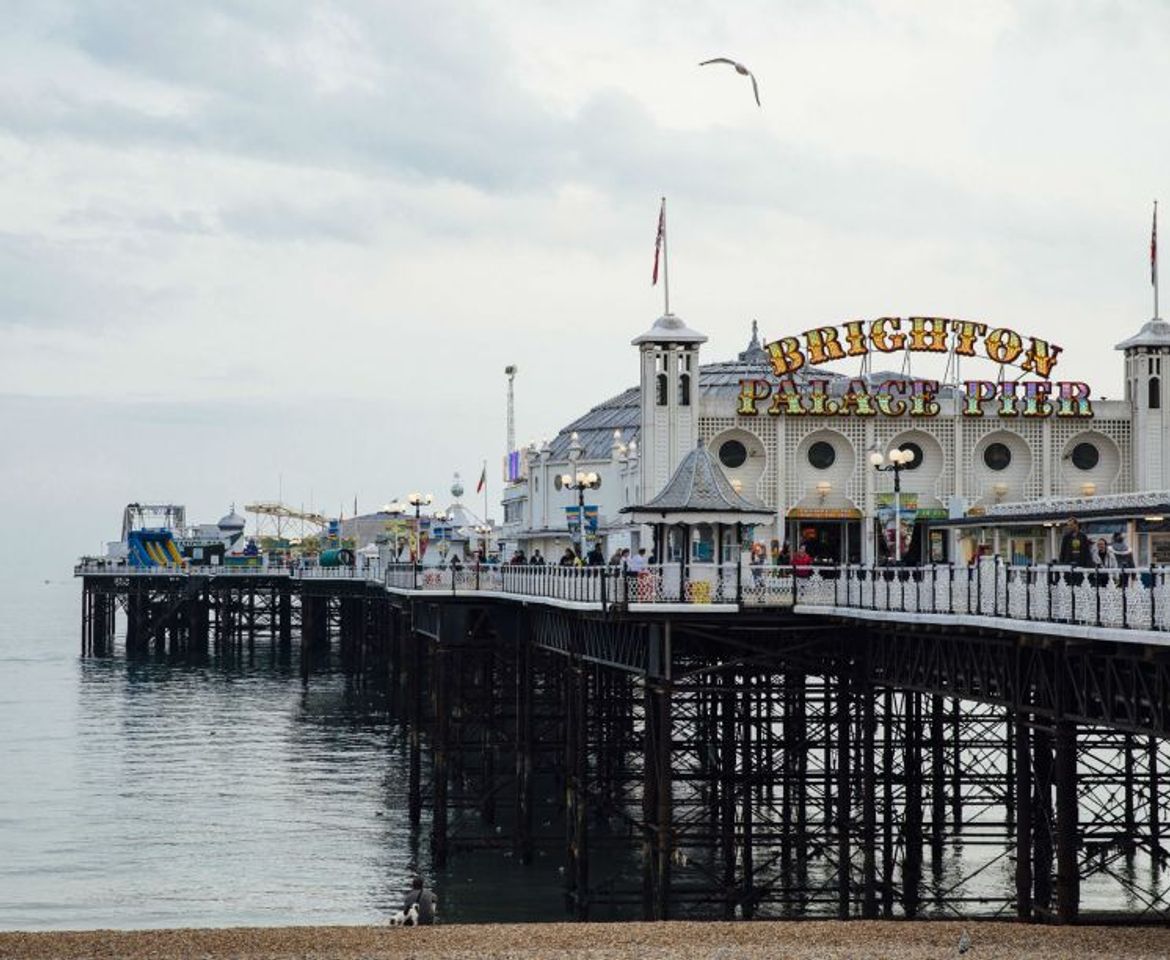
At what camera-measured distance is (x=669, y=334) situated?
6191 cm

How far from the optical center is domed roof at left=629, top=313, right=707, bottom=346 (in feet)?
203

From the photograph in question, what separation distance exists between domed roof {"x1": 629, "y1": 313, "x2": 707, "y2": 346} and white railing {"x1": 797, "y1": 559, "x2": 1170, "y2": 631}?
2209cm

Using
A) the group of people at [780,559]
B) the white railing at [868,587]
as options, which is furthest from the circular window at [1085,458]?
the white railing at [868,587]

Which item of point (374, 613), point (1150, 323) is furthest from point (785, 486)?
point (374, 613)

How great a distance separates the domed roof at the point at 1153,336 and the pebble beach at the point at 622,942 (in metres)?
32.8

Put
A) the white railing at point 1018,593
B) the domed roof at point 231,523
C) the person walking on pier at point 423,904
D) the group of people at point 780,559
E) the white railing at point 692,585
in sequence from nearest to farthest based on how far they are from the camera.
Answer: the white railing at point 1018,593 < the person walking on pier at point 423,904 < the white railing at point 692,585 < the group of people at point 780,559 < the domed roof at point 231,523

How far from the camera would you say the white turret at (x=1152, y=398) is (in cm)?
6228

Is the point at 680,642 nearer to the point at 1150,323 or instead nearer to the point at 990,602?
the point at 990,602

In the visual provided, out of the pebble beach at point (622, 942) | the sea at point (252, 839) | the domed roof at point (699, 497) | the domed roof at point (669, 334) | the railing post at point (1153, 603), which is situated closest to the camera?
the railing post at point (1153, 603)

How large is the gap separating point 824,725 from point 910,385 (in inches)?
853

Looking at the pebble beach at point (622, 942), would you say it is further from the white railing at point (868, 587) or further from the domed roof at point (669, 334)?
the domed roof at point (669, 334)

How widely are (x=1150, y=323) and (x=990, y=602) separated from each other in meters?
32.8

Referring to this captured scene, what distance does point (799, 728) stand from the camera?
46.2 metres

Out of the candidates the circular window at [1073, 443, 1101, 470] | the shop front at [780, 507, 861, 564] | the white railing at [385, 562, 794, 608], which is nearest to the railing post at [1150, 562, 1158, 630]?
the white railing at [385, 562, 794, 608]
